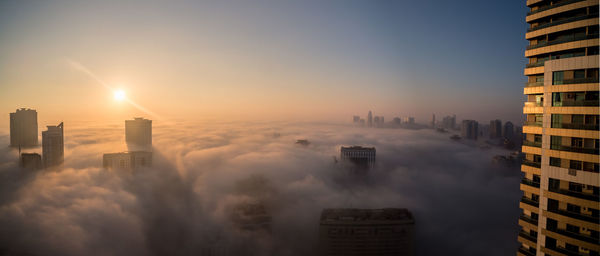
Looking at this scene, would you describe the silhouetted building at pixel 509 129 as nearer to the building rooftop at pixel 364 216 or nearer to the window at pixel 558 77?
the building rooftop at pixel 364 216

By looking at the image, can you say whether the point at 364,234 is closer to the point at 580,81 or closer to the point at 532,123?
the point at 532,123

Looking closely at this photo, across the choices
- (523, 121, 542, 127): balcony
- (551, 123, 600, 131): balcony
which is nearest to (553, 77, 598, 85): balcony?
(551, 123, 600, 131): balcony

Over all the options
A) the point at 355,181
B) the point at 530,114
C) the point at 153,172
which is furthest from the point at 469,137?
the point at 153,172

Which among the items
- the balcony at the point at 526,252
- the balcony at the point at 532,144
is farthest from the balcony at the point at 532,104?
the balcony at the point at 526,252

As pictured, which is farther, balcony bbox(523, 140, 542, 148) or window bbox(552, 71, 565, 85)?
balcony bbox(523, 140, 542, 148)

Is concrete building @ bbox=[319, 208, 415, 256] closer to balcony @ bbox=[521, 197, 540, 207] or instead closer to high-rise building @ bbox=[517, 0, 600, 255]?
balcony @ bbox=[521, 197, 540, 207]

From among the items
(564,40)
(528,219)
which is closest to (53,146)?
(528,219)

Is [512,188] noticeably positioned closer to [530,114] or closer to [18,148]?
[530,114]
